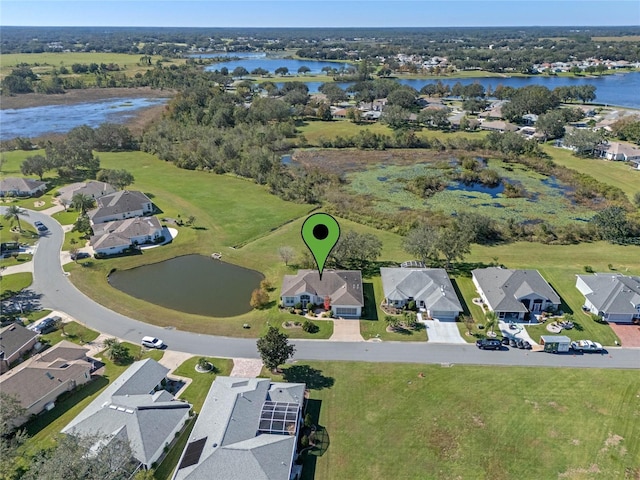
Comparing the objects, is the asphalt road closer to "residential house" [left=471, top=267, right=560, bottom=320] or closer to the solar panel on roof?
"residential house" [left=471, top=267, right=560, bottom=320]

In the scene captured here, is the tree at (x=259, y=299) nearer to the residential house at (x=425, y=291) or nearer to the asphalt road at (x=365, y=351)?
the asphalt road at (x=365, y=351)

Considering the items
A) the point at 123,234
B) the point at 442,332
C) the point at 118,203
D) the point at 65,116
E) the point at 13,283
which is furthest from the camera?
the point at 65,116

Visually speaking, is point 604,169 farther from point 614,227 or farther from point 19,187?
point 19,187

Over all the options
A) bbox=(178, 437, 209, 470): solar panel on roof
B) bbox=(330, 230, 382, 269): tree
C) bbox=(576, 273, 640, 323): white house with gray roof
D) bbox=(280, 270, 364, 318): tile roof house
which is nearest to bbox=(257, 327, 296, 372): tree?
bbox=(178, 437, 209, 470): solar panel on roof

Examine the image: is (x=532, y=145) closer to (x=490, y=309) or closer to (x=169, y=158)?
(x=490, y=309)

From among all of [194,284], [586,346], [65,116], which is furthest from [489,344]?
[65,116]

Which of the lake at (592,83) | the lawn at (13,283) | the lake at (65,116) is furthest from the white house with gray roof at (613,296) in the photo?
the lake at (592,83)
